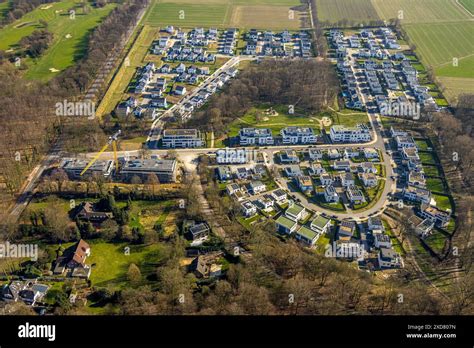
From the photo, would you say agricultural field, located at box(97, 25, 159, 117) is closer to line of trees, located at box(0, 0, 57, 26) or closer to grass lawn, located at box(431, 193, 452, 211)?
line of trees, located at box(0, 0, 57, 26)

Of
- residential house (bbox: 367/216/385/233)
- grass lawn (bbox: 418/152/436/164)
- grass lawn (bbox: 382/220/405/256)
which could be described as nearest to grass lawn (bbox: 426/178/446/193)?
grass lawn (bbox: 418/152/436/164)

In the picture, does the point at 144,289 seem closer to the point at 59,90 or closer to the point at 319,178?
the point at 319,178

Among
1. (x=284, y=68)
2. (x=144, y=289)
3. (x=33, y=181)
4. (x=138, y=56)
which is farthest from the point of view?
(x=138, y=56)

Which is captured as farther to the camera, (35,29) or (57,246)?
(35,29)

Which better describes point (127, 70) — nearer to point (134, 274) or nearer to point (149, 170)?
point (149, 170)

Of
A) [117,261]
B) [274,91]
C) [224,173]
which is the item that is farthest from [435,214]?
[117,261]
